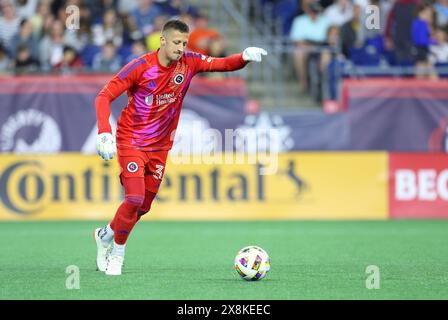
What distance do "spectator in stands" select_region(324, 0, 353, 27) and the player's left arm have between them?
9797 mm

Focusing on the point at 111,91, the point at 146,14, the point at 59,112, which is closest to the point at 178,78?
the point at 111,91

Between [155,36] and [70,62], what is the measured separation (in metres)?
1.55

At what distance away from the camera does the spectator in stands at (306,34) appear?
18422mm

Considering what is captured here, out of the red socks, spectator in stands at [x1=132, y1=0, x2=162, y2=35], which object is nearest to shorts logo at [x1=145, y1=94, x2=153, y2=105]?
the red socks

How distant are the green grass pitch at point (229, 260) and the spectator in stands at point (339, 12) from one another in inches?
180

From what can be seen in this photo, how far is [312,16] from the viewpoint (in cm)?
1867

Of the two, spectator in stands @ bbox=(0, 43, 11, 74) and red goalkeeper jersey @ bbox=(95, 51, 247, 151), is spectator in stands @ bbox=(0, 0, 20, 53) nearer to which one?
spectator in stands @ bbox=(0, 43, 11, 74)

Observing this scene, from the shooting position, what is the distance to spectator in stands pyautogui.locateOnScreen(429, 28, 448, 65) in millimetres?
18750

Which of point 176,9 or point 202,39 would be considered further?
point 176,9

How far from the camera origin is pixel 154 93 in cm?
945

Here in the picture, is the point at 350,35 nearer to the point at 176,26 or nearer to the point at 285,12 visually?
the point at 285,12

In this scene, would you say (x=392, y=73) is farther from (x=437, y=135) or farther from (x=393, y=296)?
(x=393, y=296)

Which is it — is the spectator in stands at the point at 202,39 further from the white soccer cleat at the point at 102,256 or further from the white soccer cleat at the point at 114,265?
the white soccer cleat at the point at 114,265
